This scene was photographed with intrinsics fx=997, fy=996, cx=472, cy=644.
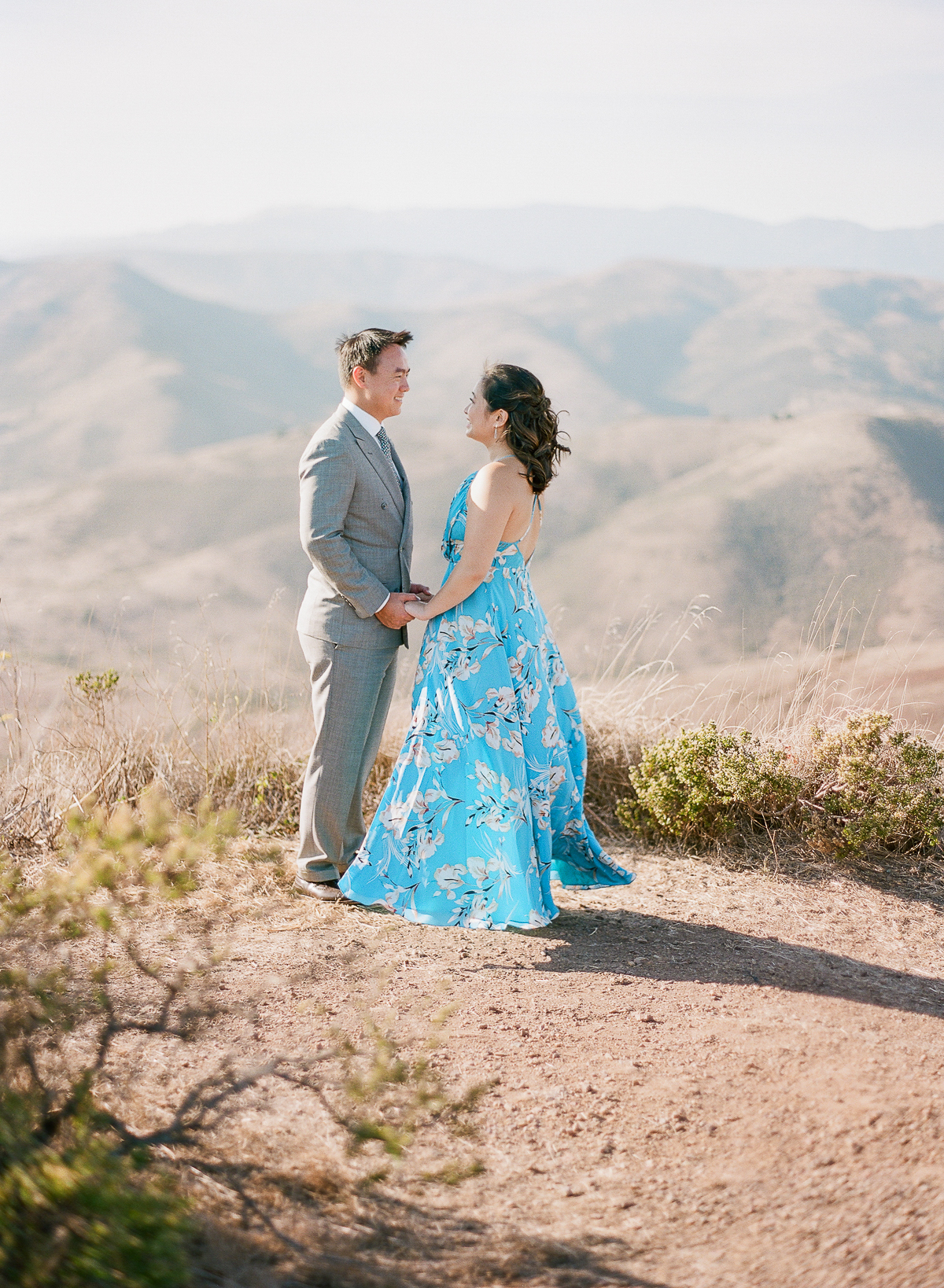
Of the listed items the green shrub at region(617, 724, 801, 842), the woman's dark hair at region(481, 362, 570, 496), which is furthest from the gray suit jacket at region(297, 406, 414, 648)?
the green shrub at region(617, 724, 801, 842)

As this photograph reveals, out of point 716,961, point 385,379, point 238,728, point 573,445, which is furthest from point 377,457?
point 573,445

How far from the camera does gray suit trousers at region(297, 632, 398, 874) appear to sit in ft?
11.8

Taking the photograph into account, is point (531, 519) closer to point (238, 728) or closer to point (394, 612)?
point (394, 612)

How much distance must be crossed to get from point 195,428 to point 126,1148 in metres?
113

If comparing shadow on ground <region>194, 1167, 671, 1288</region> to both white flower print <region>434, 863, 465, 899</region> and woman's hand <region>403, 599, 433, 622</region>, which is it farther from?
woman's hand <region>403, 599, 433, 622</region>

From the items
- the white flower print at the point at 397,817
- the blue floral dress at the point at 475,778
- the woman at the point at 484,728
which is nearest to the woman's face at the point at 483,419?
the woman at the point at 484,728

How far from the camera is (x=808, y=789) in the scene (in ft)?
14.4

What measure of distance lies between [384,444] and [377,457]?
16cm

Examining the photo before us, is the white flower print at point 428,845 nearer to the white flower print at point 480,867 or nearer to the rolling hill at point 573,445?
the white flower print at point 480,867

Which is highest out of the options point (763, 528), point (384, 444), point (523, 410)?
point (763, 528)

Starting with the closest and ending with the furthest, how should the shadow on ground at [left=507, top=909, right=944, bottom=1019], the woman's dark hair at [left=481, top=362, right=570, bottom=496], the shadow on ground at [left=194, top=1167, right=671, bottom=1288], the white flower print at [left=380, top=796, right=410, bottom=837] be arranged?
the shadow on ground at [left=194, top=1167, right=671, bottom=1288] → the shadow on ground at [left=507, top=909, right=944, bottom=1019] → the woman's dark hair at [left=481, top=362, right=570, bottom=496] → the white flower print at [left=380, top=796, right=410, bottom=837]

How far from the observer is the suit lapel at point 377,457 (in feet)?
11.4

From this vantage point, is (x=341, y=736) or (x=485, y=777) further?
(x=341, y=736)

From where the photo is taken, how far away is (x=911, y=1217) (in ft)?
6.19
